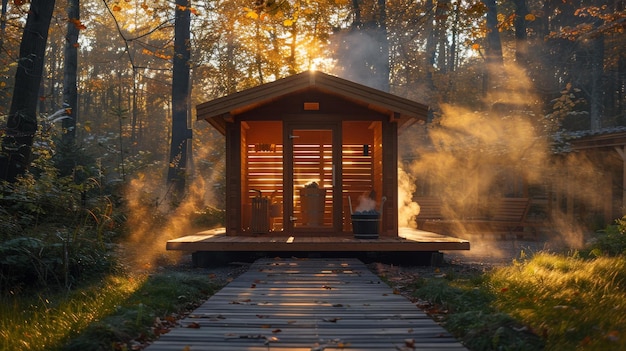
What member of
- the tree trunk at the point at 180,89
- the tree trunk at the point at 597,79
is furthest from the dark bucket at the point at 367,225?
the tree trunk at the point at 597,79

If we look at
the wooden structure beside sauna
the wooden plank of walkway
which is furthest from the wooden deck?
the wooden plank of walkway

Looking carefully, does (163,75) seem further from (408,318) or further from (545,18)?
(408,318)

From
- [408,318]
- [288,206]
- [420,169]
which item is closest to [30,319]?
[408,318]

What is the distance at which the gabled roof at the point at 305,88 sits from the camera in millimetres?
12000

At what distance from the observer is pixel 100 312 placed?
19.7ft

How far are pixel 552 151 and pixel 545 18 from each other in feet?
46.3

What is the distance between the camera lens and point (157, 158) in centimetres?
5206

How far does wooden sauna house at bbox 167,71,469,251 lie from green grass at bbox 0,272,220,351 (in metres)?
3.24

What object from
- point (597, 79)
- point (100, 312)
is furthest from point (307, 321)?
point (597, 79)

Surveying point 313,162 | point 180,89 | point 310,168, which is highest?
point 180,89

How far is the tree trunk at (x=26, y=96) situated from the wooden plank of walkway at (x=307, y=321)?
5074mm

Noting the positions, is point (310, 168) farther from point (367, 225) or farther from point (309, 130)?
point (367, 225)

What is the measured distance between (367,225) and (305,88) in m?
2.67

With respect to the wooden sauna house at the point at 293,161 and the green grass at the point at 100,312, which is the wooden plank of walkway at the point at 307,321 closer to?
the green grass at the point at 100,312
